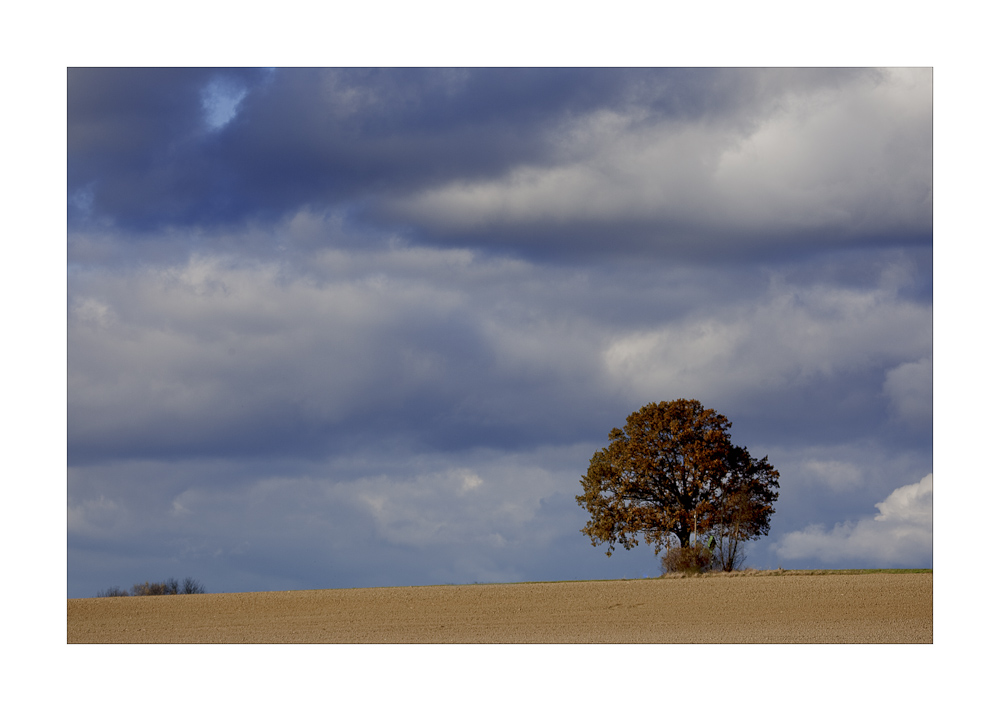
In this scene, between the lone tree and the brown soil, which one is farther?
the lone tree

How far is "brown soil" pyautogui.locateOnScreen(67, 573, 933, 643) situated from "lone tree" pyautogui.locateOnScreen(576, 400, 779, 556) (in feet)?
12.0

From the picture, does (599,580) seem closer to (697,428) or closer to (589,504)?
(589,504)

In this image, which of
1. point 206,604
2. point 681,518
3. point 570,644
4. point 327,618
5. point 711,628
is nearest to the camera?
point 570,644

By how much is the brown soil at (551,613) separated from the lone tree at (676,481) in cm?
365

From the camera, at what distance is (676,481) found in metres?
29.4

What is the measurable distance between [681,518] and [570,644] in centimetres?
1202

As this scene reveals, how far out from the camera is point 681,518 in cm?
2883

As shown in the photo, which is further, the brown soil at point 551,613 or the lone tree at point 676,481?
the lone tree at point 676,481

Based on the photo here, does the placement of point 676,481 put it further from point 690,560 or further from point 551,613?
point 551,613

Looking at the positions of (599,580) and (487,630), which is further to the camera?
(599,580)

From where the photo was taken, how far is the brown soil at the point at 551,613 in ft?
61.3

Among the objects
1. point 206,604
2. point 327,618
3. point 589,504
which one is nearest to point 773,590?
point 589,504

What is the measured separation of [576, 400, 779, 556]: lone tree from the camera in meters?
A: 28.7

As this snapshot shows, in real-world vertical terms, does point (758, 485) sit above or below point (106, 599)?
above
